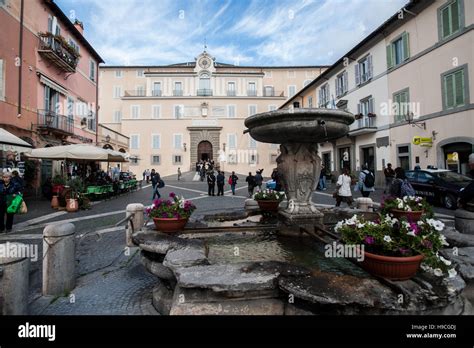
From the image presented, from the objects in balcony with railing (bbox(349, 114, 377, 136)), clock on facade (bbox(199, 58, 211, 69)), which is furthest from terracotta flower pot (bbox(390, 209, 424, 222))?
clock on facade (bbox(199, 58, 211, 69))

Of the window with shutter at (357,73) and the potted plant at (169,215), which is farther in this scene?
the window with shutter at (357,73)

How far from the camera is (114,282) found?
3.59m

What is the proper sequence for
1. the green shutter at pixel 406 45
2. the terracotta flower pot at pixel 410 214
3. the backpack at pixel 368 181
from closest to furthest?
the terracotta flower pot at pixel 410 214 → the backpack at pixel 368 181 → the green shutter at pixel 406 45

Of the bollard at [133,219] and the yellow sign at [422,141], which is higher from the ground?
the yellow sign at [422,141]

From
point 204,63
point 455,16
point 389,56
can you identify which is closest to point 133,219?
point 455,16

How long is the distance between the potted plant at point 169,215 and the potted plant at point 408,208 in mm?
3196

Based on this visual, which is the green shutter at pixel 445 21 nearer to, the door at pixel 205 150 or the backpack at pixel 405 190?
the backpack at pixel 405 190

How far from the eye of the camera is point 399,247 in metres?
2.23

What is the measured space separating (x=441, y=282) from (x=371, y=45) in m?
21.7

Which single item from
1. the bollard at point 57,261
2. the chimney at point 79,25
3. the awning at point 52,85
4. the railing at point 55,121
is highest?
the chimney at point 79,25

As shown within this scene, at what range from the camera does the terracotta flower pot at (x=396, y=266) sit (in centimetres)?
212

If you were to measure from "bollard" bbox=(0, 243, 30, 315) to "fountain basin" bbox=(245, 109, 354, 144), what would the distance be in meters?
3.41

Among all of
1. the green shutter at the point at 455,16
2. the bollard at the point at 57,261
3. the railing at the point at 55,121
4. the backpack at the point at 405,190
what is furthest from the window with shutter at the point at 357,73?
the bollard at the point at 57,261

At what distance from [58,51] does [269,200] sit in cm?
1751
